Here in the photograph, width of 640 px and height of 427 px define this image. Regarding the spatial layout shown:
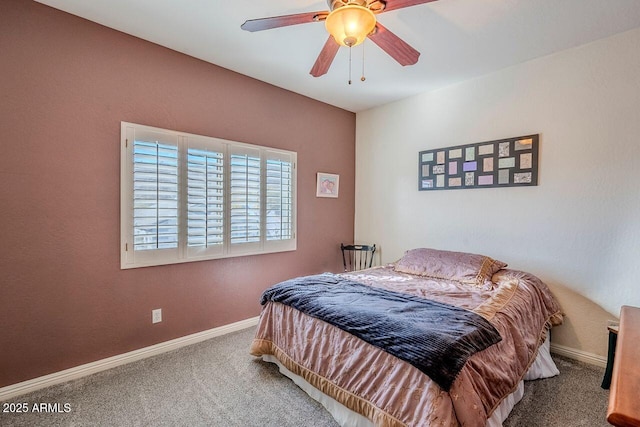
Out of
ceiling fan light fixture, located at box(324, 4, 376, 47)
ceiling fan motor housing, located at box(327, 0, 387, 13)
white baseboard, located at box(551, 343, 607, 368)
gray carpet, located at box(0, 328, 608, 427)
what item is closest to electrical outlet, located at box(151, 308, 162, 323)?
gray carpet, located at box(0, 328, 608, 427)

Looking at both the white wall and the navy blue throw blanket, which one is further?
the white wall

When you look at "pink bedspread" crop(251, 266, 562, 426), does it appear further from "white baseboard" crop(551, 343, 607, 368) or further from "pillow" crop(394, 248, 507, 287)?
"white baseboard" crop(551, 343, 607, 368)

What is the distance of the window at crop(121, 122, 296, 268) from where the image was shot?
2436 millimetres

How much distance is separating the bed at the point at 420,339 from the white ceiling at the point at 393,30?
187 cm

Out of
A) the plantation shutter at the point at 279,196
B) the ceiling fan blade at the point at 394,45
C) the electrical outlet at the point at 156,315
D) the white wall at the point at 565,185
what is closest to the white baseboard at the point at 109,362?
the electrical outlet at the point at 156,315

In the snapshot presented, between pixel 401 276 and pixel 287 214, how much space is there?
147cm

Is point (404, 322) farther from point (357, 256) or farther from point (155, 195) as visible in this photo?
point (357, 256)

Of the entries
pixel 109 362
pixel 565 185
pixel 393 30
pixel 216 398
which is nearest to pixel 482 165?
pixel 565 185

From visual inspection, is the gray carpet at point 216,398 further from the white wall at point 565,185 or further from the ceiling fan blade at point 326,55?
the ceiling fan blade at point 326,55

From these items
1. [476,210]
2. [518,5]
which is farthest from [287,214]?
[518,5]

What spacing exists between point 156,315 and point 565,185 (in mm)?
3754

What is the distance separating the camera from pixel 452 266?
2775 millimetres

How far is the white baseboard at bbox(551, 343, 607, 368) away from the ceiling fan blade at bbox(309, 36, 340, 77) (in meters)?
3.06

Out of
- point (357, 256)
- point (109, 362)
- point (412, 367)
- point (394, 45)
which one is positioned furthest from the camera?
point (357, 256)
